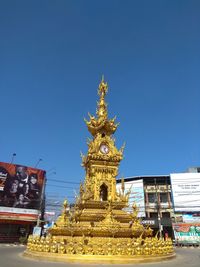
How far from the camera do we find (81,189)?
70.3 feet

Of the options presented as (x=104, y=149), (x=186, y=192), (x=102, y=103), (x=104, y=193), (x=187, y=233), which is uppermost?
(x=102, y=103)

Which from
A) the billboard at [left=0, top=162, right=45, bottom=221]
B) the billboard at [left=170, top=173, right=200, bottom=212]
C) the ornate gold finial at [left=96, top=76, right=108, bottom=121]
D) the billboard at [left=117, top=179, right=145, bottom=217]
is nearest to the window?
the billboard at [left=117, top=179, right=145, bottom=217]

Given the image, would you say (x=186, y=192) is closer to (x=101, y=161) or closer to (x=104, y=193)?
(x=104, y=193)

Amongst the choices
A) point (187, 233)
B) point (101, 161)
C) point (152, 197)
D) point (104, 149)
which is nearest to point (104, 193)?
point (101, 161)

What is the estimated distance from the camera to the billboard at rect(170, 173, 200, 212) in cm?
5403

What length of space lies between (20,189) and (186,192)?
3635 cm

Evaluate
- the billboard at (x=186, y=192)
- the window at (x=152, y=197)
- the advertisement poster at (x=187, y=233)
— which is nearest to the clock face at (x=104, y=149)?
the advertisement poster at (x=187, y=233)

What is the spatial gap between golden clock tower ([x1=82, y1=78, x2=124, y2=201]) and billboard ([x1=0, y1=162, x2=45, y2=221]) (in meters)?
29.3

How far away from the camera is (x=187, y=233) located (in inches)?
1801

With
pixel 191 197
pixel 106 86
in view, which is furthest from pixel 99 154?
pixel 191 197

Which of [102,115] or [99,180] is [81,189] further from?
[102,115]

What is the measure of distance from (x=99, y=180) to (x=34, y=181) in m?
32.5

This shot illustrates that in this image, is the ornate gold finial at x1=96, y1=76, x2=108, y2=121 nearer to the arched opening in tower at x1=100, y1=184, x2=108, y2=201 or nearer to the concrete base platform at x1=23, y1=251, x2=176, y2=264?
the arched opening in tower at x1=100, y1=184, x2=108, y2=201

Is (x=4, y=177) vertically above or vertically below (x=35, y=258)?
above
